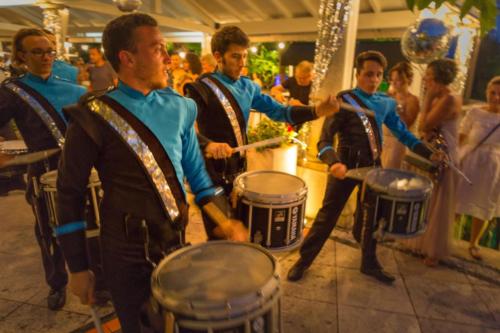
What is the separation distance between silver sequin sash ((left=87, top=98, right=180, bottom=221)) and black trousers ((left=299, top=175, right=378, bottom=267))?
193 cm

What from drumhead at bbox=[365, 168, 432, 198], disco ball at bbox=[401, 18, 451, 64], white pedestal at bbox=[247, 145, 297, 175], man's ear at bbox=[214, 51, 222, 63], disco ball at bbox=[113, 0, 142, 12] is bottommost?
white pedestal at bbox=[247, 145, 297, 175]

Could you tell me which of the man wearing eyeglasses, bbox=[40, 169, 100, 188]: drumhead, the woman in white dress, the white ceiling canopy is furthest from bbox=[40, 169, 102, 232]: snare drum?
the white ceiling canopy

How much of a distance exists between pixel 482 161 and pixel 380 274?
5.51 feet

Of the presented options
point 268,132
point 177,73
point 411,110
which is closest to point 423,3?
point 411,110

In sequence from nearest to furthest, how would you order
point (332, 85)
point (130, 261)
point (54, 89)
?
point (130, 261) → point (54, 89) → point (332, 85)

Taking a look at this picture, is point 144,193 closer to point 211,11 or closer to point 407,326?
point 407,326

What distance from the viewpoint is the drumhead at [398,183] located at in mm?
2647

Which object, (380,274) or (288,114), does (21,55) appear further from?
(380,274)

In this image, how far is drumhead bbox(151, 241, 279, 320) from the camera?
45.8 inches

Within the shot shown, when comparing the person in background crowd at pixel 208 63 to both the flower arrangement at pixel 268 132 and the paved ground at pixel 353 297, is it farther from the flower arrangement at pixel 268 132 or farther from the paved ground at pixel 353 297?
the paved ground at pixel 353 297

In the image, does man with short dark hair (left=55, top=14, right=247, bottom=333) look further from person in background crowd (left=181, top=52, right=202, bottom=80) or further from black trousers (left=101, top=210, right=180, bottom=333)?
person in background crowd (left=181, top=52, right=202, bottom=80)

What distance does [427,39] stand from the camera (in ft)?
13.2

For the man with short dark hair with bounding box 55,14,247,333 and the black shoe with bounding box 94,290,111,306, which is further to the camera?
the black shoe with bounding box 94,290,111,306

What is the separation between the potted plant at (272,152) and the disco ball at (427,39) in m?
1.73
